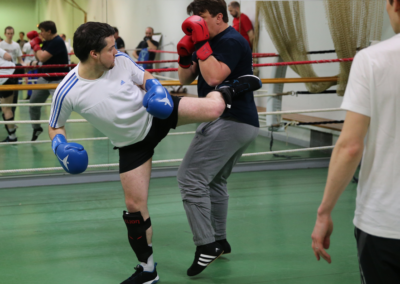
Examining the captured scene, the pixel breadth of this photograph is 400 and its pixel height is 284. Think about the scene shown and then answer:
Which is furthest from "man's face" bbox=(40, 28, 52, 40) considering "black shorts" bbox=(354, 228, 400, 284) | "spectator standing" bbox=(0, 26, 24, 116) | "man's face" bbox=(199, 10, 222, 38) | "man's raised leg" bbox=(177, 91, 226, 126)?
"black shorts" bbox=(354, 228, 400, 284)

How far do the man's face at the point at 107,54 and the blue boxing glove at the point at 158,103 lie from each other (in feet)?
0.67

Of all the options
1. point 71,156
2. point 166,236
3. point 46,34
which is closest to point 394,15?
point 71,156

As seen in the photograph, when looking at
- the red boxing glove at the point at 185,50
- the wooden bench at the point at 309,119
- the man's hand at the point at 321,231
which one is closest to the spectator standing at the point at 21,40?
the wooden bench at the point at 309,119

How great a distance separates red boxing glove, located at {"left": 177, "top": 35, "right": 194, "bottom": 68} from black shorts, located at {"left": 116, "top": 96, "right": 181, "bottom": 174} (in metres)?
0.27

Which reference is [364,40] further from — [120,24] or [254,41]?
[120,24]

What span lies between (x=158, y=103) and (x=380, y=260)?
3.38 feet

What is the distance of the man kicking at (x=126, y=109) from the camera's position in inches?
71.2

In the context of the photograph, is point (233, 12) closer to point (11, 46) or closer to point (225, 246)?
point (11, 46)

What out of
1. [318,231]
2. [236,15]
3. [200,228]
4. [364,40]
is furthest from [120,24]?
[318,231]

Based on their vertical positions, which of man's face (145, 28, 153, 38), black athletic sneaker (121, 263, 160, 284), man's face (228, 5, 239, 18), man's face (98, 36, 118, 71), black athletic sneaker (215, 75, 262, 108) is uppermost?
man's face (228, 5, 239, 18)

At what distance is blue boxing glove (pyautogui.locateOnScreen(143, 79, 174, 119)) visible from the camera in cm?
176

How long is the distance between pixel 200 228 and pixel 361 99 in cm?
128

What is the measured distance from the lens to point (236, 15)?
14.7ft

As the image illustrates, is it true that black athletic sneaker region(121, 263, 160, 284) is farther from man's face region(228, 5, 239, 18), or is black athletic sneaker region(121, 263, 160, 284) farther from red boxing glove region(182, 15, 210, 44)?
man's face region(228, 5, 239, 18)
